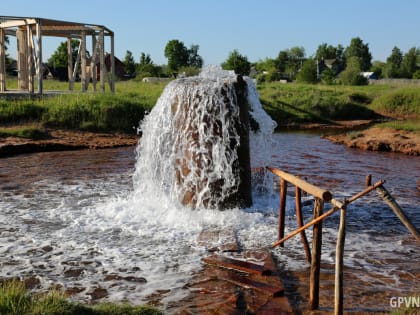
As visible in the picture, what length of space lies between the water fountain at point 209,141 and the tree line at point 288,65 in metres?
36.7

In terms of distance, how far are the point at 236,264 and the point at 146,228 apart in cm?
218

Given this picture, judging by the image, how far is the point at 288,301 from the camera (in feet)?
16.2

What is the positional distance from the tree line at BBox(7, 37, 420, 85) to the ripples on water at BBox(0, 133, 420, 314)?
3497 cm

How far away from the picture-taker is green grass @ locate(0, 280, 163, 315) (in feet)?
13.0

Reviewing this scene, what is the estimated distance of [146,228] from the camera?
7566mm

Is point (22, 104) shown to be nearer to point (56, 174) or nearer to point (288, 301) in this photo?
point (56, 174)

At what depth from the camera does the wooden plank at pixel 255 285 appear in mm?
4991

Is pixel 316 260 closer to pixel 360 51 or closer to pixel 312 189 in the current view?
pixel 312 189

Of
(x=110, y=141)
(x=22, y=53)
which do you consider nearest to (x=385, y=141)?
(x=110, y=141)

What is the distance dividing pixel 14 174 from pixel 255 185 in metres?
5.71

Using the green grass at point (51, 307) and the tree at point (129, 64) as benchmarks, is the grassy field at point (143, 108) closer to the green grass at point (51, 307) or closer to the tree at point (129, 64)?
the green grass at point (51, 307)

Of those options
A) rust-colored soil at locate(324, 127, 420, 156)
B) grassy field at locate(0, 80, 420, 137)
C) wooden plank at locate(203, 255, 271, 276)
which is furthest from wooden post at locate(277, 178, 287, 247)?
grassy field at locate(0, 80, 420, 137)

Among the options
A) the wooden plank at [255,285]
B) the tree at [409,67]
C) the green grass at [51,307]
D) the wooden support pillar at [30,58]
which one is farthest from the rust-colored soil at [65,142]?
the tree at [409,67]

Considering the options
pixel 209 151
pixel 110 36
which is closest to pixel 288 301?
pixel 209 151
